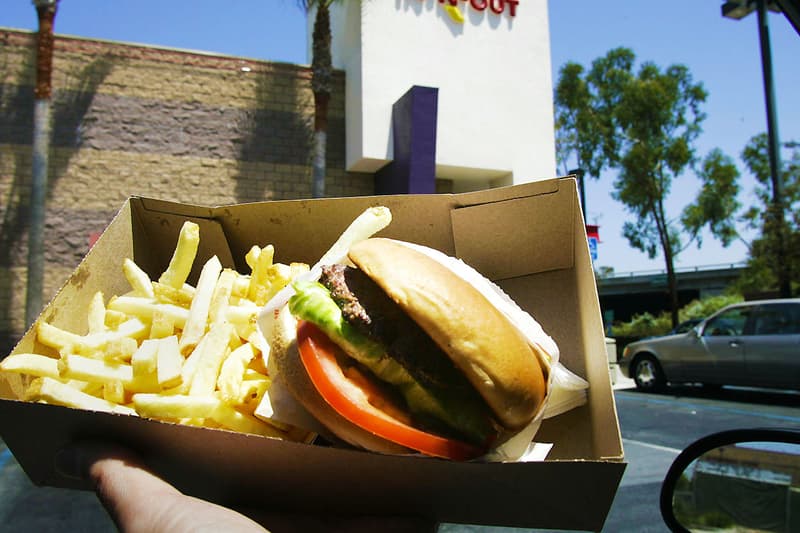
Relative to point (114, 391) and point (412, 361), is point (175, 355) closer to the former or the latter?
point (114, 391)

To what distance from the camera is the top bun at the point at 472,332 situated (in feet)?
3.84

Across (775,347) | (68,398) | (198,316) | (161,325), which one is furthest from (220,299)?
(775,347)

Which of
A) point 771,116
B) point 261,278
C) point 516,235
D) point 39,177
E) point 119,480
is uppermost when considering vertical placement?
point 39,177

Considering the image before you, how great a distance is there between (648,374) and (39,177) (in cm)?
1169

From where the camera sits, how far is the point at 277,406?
1394 millimetres

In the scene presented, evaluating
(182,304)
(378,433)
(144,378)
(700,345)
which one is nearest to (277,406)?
Result: (378,433)

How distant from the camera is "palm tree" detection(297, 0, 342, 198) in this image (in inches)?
458

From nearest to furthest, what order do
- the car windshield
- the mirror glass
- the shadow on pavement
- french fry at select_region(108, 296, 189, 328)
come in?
the mirror glass
french fry at select_region(108, 296, 189, 328)
the shadow on pavement
the car windshield

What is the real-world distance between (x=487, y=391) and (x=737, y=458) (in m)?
0.69

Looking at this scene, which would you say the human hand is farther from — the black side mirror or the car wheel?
the car wheel

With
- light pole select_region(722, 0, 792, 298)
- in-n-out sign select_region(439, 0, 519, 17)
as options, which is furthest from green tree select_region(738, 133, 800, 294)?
in-n-out sign select_region(439, 0, 519, 17)

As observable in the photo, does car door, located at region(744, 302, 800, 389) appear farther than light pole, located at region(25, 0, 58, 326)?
No

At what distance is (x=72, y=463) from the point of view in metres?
1.35

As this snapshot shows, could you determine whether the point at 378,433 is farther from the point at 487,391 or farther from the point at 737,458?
the point at 737,458
